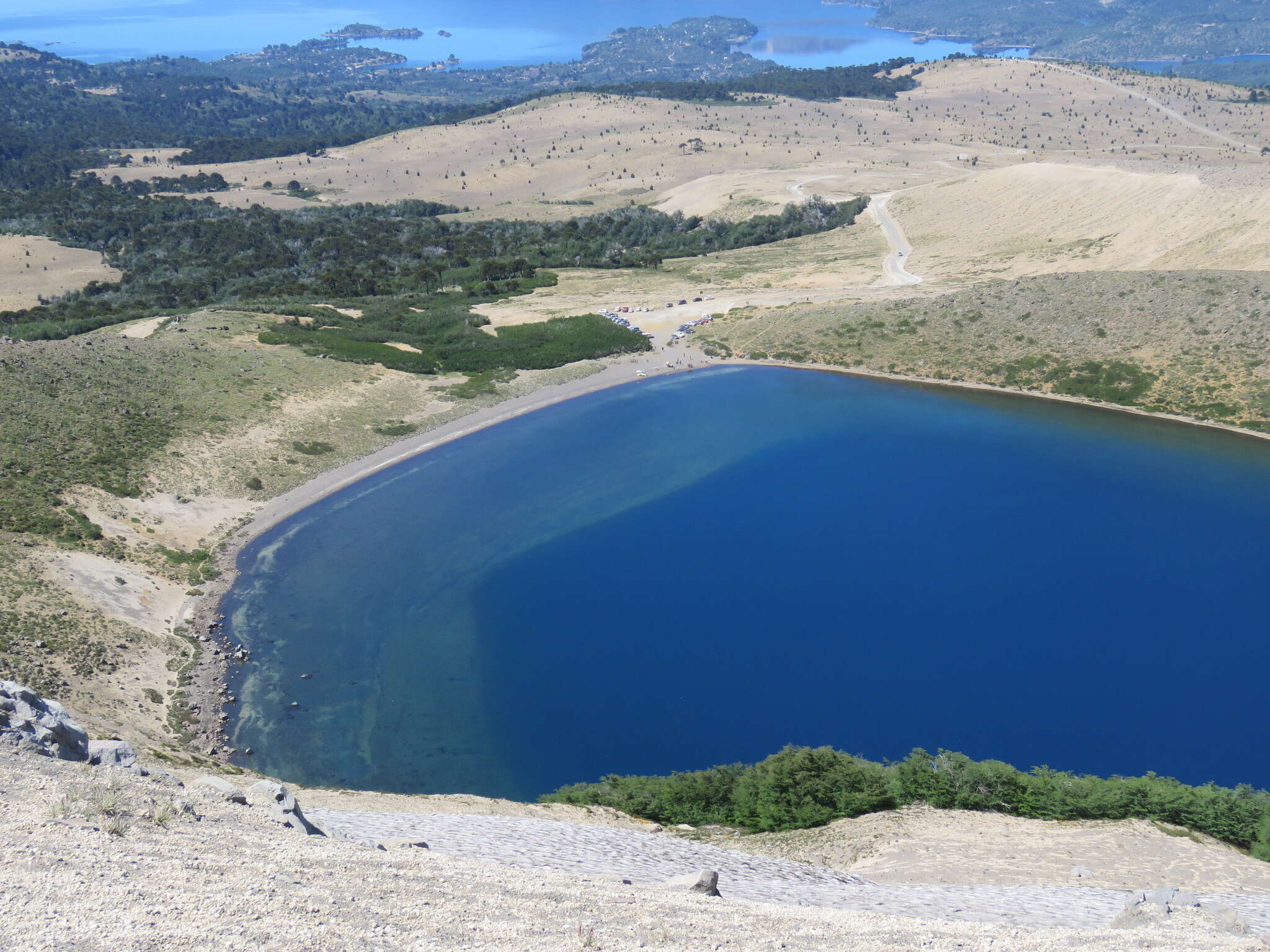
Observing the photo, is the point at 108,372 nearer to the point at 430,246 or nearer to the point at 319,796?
the point at 319,796

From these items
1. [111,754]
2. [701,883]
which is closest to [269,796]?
[111,754]

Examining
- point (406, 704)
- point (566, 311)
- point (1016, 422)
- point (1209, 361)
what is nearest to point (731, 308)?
point (566, 311)

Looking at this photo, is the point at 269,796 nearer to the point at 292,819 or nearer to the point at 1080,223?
the point at 292,819

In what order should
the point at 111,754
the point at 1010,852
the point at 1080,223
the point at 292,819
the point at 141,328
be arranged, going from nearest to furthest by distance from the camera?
1. the point at 292,819
2. the point at 111,754
3. the point at 1010,852
4. the point at 141,328
5. the point at 1080,223

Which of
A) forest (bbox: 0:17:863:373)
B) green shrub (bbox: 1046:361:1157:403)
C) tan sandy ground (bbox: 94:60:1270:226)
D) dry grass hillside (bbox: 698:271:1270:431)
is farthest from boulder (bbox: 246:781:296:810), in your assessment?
tan sandy ground (bbox: 94:60:1270:226)

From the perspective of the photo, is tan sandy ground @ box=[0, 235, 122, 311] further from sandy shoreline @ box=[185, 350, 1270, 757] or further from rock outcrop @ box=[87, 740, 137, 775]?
rock outcrop @ box=[87, 740, 137, 775]

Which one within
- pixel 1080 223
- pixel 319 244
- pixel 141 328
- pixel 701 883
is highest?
pixel 1080 223
